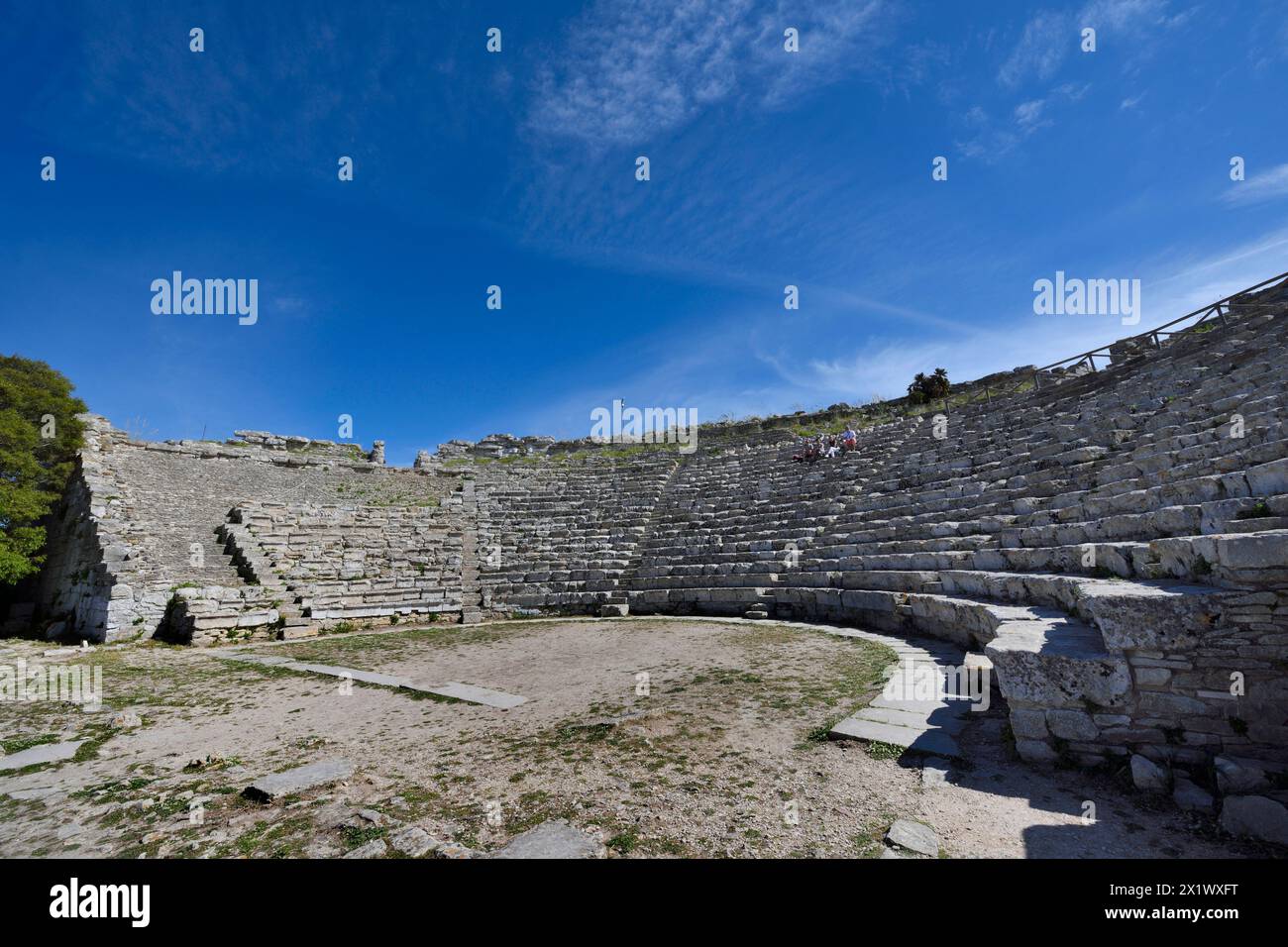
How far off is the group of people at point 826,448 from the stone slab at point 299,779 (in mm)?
17296

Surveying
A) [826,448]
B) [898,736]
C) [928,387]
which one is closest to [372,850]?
[898,736]

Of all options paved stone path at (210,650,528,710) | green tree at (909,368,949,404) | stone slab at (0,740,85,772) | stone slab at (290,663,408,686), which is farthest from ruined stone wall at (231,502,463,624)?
green tree at (909,368,949,404)

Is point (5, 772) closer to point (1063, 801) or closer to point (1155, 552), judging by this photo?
point (1063, 801)

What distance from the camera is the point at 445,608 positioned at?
48.2 ft

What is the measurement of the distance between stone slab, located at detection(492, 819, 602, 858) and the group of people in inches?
684

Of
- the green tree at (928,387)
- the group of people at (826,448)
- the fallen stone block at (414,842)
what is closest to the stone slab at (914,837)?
the fallen stone block at (414,842)

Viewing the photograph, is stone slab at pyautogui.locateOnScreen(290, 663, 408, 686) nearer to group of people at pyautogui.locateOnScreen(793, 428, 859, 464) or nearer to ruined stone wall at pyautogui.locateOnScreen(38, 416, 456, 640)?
ruined stone wall at pyautogui.locateOnScreen(38, 416, 456, 640)

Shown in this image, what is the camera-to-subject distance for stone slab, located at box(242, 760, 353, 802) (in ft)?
12.5

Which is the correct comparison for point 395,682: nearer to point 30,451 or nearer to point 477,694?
point 477,694

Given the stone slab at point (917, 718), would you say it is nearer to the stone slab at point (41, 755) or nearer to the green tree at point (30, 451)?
the stone slab at point (41, 755)

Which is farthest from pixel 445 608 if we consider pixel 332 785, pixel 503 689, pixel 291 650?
pixel 332 785

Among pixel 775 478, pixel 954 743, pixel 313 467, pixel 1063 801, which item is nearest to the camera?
pixel 1063 801

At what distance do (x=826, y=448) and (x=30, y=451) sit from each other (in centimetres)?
2436
